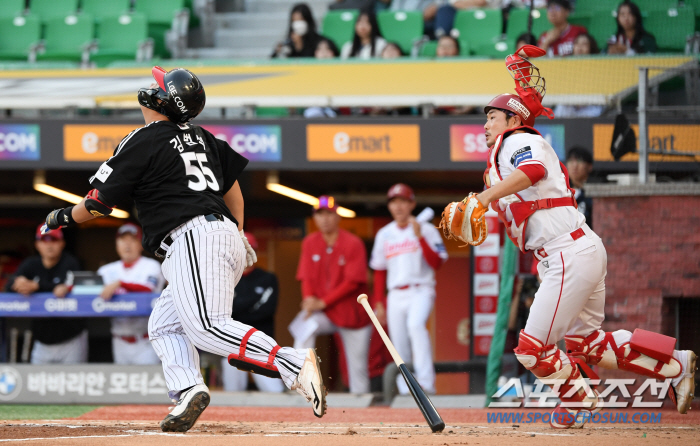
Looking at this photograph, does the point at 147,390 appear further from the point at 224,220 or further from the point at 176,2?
the point at 176,2

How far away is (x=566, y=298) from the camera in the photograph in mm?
4391

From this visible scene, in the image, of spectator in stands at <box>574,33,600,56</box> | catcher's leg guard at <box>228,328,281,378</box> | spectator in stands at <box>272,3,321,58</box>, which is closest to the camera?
catcher's leg guard at <box>228,328,281,378</box>

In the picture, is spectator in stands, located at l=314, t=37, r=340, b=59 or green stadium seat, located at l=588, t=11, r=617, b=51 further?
spectator in stands, located at l=314, t=37, r=340, b=59

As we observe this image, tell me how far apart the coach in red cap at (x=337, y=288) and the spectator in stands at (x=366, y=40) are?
2295 mm

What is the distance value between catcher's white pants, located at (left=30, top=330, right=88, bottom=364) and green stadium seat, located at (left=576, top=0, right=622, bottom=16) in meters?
6.20

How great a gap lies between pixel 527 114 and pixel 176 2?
26.8ft

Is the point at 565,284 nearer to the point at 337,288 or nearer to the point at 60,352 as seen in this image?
the point at 337,288

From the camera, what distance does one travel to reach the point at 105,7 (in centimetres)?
1200

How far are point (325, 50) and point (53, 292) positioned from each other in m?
3.93

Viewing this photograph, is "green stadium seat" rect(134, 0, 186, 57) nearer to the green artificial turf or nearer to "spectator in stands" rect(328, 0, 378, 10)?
"spectator in stands" rect(328, 0, 378, 10)

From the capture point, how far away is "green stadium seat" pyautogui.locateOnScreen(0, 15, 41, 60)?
11211 millimetres

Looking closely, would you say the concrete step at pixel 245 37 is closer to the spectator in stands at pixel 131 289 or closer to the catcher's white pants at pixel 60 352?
the spectator in stands at pixel 131 289

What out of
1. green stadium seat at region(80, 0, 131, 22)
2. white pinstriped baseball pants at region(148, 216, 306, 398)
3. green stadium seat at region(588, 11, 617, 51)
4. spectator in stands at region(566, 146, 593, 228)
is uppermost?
green stadium seat at region(80, 0, 131, 22)

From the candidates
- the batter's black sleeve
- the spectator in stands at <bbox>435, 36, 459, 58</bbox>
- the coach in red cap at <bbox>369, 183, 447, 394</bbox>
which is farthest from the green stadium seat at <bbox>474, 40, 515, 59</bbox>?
the batter's black sleeve
